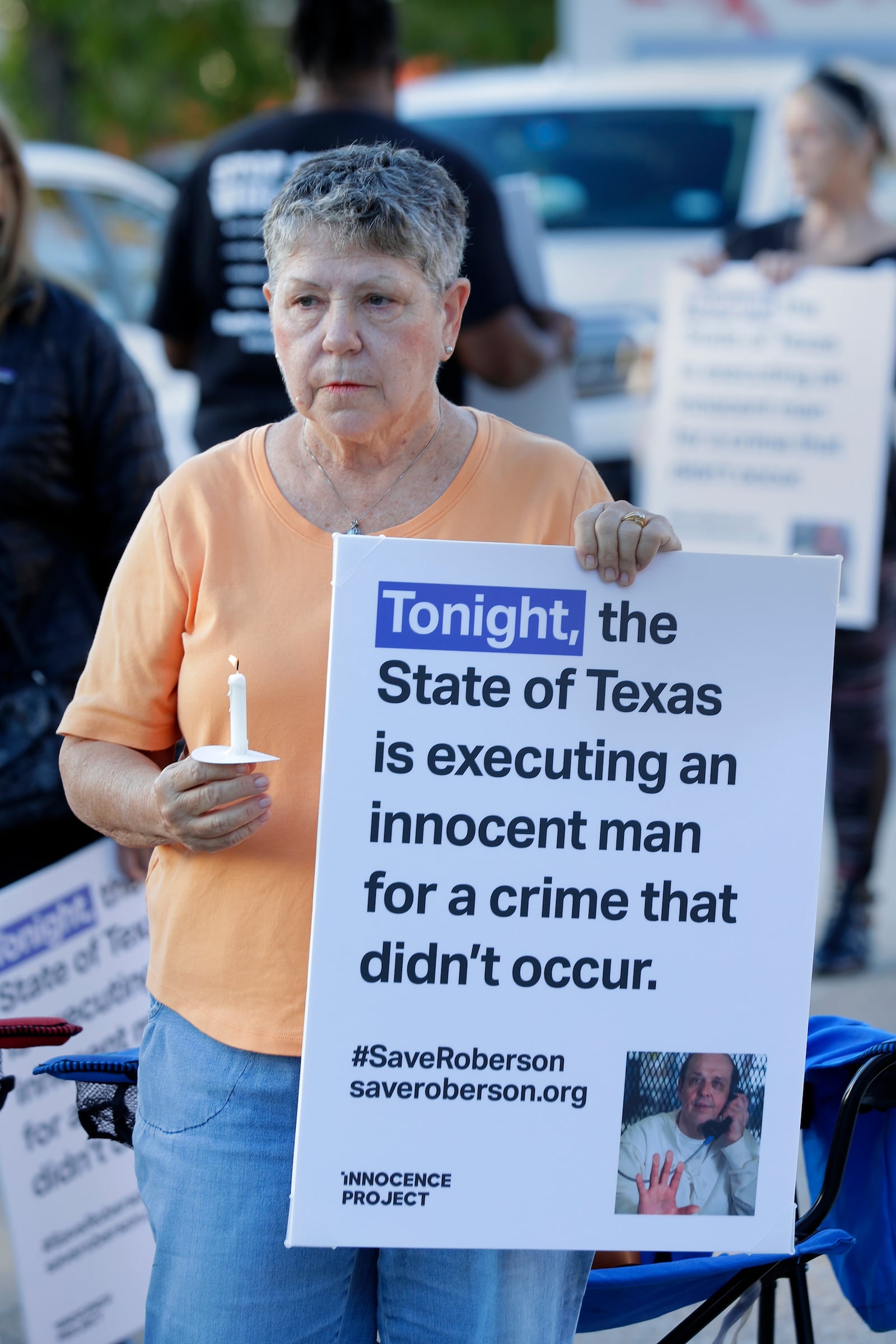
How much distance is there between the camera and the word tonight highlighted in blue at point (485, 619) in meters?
1.66

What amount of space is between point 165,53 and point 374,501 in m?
15.6

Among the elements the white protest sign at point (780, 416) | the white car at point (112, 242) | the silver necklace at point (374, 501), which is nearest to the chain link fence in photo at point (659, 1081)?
the silver necklace at point (374, 501)

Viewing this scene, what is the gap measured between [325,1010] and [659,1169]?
0.39 metres

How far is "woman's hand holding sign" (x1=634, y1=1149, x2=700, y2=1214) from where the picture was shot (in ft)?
5.58

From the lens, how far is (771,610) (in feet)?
5.51

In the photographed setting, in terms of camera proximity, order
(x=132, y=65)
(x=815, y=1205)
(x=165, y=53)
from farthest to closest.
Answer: (x=132, y=65) < (x=165, y=53) < (x=815, y=1205)

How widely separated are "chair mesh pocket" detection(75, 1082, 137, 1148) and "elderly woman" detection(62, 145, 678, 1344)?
0.26 metres

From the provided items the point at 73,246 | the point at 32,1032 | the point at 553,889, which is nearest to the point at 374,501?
the point at 553,889

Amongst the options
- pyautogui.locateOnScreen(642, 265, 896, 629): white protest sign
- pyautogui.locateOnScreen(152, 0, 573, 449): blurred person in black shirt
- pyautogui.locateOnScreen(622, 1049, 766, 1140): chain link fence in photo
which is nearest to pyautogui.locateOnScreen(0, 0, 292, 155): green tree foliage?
pyautogui.locateOnScreen(642, 265, 896, 629): white protest sign

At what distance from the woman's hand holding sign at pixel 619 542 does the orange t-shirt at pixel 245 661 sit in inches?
6.1

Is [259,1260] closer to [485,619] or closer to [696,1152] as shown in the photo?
[696,1152]

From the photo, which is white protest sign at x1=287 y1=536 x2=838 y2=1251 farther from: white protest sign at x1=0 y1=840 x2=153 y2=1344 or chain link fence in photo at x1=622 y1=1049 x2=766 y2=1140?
white protest sign at x1=0 y1=840 x2=153 y2=1344

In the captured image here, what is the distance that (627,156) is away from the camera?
7.73 m

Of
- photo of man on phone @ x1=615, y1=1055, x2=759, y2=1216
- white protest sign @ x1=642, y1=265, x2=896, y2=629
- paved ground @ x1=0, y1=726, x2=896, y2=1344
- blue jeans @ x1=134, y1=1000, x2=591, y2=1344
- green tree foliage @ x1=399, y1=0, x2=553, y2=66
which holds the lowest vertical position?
paved ground @ x1=0, y1=726, x2=896, y2=1344
